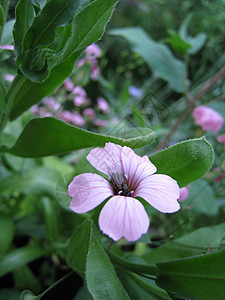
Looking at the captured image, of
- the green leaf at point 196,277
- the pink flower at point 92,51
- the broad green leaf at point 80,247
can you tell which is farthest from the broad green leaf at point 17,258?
the pink flower at point 92,51

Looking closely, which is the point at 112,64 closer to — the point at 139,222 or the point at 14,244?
the point at 14,244

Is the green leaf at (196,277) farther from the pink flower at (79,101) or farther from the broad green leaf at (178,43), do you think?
the pink flower at (79,101)

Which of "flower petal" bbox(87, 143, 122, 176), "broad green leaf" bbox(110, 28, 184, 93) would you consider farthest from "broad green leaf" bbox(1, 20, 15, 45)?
"broad green leaf" bbox(110, 28, 184, 93)

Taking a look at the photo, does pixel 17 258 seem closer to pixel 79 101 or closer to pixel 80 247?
pixel 80 247

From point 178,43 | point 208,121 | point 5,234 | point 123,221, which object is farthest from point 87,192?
point 178,43

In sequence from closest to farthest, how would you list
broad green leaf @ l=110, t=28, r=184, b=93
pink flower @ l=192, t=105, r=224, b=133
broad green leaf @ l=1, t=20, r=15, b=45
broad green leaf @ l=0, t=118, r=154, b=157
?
1. broad green leaf @ l=0, t=118, r=154, b=157
2. broad green leaf @ l=1, t=20, r=15, b=45
3. pink flower @ l=192, t=105, r=224, b=133
4. broad green leaf @ l=110, t=28, r=184, b=93

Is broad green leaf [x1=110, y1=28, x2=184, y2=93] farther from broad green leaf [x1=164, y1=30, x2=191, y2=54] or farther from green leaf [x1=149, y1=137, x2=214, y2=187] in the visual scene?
green leaf [x1=149, y1=137, x2=214, y2=187]
